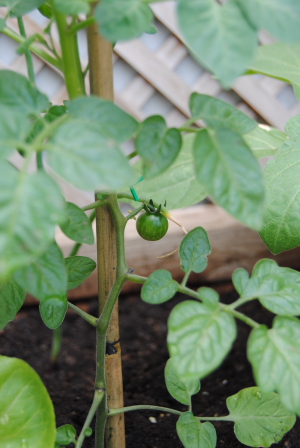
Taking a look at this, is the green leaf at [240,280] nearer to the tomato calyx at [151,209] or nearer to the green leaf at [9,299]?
the tomato calyx at [151,209]

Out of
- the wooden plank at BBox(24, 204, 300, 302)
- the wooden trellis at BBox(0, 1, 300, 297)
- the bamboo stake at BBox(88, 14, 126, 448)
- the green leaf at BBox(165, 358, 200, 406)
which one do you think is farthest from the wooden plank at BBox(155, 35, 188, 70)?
the green leaf at BBox(165, 358, 200, 406)

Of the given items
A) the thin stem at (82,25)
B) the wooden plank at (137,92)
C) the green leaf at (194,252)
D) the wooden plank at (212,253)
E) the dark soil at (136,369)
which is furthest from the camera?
the wooden plank at (137,92)

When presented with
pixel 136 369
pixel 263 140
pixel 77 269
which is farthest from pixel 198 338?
pixel 136 369

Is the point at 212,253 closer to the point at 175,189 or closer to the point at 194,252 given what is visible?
the point at 175,189

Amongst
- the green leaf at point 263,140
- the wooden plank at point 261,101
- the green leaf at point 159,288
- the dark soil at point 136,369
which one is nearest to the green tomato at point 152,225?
the green leaf at point 159,288

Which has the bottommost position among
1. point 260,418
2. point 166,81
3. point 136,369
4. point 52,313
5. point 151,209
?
point 136,369

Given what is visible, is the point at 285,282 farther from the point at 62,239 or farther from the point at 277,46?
the point at 62,239

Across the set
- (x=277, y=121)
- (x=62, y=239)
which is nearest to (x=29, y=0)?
(x=62, y=239)
